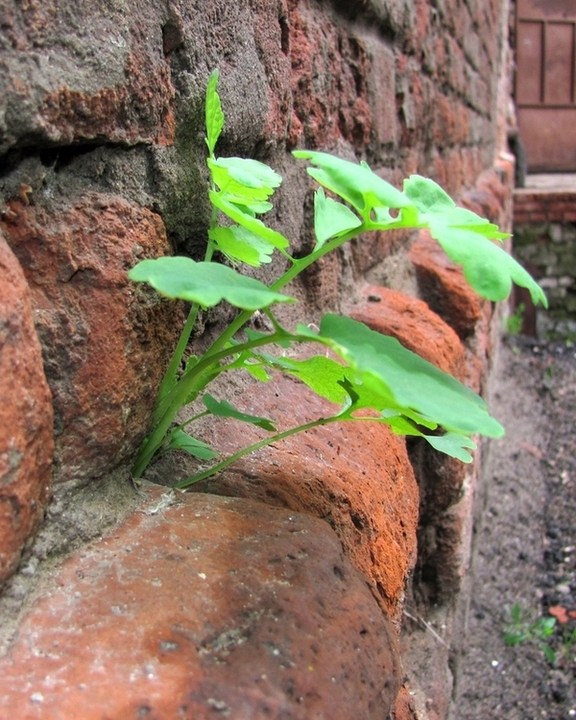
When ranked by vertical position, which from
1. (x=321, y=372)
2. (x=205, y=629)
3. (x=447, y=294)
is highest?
(x=321, y=372)

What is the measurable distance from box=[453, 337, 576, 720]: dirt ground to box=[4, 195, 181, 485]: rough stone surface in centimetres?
120

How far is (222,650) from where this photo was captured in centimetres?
49

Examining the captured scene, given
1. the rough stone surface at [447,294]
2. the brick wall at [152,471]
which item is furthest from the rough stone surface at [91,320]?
the rough stone surface at [447,294]

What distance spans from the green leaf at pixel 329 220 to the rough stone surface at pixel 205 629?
0.83ft

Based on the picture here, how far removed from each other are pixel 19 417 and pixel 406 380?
0.90 feet

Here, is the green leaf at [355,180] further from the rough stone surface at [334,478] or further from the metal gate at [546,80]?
the metal gate at [546,80]

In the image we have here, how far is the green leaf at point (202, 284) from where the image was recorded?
0.47 m

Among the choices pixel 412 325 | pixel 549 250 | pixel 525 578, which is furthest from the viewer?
pixel 549 250

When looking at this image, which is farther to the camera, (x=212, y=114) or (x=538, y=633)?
(x=538, y=633)

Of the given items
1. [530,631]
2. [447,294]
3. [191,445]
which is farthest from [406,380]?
[530,631]

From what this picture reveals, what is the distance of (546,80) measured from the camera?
885cm

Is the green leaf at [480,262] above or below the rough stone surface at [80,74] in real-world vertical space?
below

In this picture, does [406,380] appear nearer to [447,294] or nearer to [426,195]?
[426,195]

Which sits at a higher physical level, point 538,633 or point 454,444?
point 454,444
